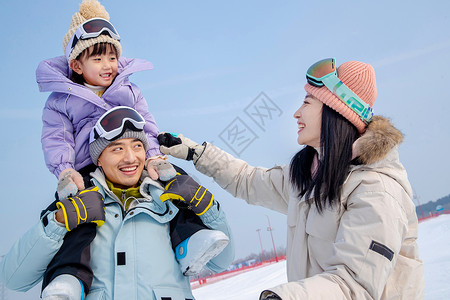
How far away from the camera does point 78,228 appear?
2125 millimetres

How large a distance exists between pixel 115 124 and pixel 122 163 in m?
0.27

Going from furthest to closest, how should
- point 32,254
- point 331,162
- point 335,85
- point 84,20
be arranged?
point 84,20
point 335,85
point 331,162
point 32,254

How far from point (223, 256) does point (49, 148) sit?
145cm

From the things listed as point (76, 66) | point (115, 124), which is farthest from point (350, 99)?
point (76, 66)

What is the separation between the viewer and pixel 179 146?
10.2 feet

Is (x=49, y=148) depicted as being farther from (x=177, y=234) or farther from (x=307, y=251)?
(x=307, y=251)

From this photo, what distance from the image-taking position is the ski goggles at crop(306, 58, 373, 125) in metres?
2.34

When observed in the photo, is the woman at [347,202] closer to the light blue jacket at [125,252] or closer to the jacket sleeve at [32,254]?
the light blue jacket at [125,252]

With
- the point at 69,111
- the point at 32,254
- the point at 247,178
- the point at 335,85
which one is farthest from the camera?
the point at 247,178

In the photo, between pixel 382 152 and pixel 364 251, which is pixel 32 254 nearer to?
pixel 364 251

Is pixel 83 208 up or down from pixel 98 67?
down

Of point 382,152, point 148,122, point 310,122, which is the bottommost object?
point 382,152

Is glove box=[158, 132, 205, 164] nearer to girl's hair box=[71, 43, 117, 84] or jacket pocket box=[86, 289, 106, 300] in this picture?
girl's hair box=[71, 43, 117, 84]

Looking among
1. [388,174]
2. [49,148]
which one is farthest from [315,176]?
[49,148]
